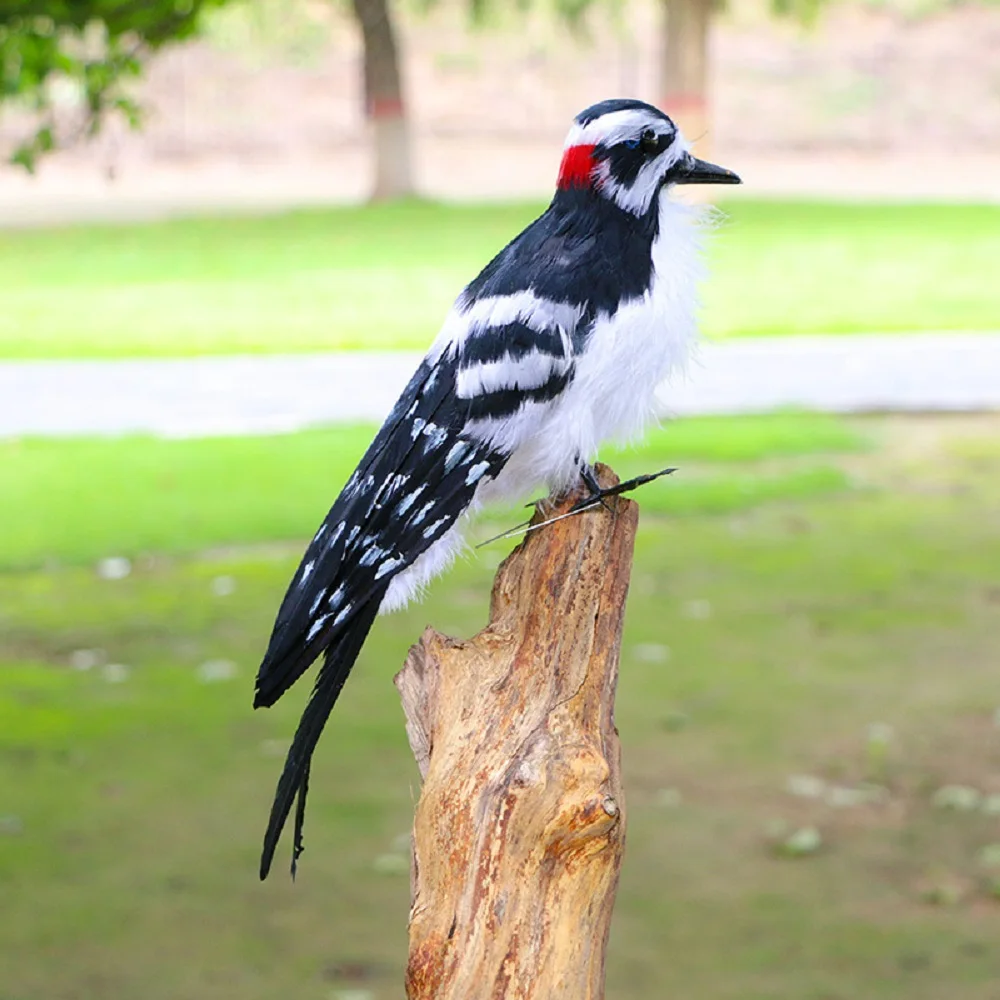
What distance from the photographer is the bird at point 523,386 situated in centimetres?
255

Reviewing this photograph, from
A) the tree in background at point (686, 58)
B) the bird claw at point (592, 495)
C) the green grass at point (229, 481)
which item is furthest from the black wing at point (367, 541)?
the tree in background at point (686, 58)

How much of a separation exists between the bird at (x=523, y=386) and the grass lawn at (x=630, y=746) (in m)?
2.26

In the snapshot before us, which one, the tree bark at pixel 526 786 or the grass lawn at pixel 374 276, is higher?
the tree bark at pixel 526 786

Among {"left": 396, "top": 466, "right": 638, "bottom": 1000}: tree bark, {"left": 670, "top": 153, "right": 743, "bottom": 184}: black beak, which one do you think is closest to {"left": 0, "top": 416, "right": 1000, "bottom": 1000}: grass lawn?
{"left": 396, "top": 466, "right": 638, "bottom": 1000}: tree bark

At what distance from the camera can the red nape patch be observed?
2.67 m

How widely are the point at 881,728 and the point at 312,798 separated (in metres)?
2.17

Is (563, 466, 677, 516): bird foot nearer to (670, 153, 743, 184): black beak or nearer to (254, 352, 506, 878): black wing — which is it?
(254, 352, 506, 878): black wing

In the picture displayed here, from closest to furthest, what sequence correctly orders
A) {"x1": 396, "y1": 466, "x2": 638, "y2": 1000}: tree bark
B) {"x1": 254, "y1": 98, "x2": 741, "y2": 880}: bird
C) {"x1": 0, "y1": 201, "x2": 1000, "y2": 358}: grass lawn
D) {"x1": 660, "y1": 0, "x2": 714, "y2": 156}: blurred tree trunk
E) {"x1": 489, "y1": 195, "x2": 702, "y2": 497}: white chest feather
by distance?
1. {"x1": 396, "y1": 466, "x2": 638, "y2": 1000}: tree bark
2. {"x1": 254, "y1": 98, "x2": 741, "y2": 880}: bird
3. {"x1": 489, "y1": 195, "x2": 702, "y2": 497}: white chest feather
4. {"x1": 0, "y1": 201, "x2": 1000, "y2": 358}: grass lawn
5. {"x1": 660, "y1": 0, "x2": 714, "y2": 156}: blurred tree trunk

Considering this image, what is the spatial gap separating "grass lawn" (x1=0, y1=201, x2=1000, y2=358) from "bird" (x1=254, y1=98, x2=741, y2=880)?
33.1ft

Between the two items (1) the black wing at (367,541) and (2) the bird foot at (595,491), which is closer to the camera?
(1) the black wing at (367,541)

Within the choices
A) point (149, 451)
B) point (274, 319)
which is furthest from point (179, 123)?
point (149, 451)

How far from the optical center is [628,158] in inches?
105

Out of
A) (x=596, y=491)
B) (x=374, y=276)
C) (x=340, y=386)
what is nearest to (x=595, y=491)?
(x=596, y=491)

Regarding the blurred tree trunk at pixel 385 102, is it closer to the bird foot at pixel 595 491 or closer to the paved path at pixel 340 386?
the paved path at pixel 340 386
